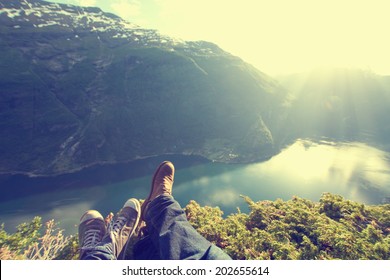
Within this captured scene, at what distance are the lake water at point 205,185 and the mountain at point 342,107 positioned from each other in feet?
122

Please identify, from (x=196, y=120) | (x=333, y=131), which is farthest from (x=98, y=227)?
(x=333, y=131)

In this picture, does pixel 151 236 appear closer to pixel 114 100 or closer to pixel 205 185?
pixel 205 185

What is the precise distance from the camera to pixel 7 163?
3524 inches

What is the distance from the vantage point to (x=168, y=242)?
18.0 feet

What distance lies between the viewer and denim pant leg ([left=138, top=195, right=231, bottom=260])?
17.4ft

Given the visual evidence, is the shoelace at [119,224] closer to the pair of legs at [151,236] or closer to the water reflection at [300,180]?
the pair of legs at [151,236]

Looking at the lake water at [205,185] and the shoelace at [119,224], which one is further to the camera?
the lake water at [205,185]

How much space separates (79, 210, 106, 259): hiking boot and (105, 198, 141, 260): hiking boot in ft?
1.81

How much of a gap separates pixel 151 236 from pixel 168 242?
1001 mm

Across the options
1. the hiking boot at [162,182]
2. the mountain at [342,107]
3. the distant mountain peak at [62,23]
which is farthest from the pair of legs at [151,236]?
the distant mountain peak at [62,23]

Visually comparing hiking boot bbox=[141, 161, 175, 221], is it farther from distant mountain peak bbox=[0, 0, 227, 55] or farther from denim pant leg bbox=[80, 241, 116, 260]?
distant mountain peak bbox=[0, 0, 227, 55]

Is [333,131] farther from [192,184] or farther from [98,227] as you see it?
[98,227]

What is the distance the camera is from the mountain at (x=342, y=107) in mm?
136625

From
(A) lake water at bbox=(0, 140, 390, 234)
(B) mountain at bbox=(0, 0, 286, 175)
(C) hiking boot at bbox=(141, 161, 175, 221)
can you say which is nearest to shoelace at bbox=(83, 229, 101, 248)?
(C) hiking boot at bbox=(141, 161, 175, 221)
